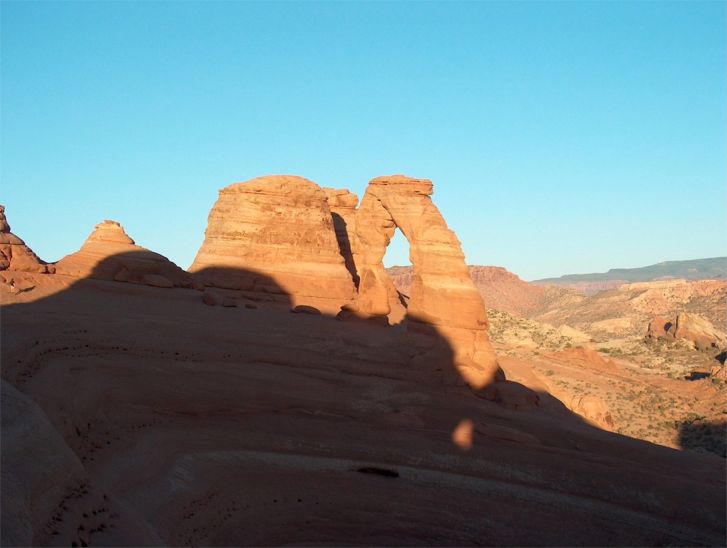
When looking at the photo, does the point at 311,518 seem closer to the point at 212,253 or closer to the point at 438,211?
the point at 438,211

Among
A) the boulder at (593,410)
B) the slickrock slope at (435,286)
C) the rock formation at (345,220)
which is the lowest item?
the boulder at (593,410)

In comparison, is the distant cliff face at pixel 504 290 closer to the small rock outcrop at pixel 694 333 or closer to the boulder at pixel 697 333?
the small rock outcrop at pixel 694 333

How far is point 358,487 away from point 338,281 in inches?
718

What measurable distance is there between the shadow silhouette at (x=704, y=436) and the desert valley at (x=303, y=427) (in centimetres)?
15

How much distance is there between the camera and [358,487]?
17.0 metres

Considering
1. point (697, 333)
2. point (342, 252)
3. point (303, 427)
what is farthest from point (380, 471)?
point (697, 333)

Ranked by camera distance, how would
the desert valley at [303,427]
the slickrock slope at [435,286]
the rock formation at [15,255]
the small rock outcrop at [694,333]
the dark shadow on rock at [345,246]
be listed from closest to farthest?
1. the desert valley at [303,427]
2. the slickrock slope at [435,286]
3. the rock formation at [15,255]
4. the dark shadow on rock at [345,246]
5. the small rock outcrop at [694,333]

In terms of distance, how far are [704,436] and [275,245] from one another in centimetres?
1899

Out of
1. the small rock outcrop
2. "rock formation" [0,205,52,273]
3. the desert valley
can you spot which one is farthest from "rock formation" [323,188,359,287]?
the small rock outcrop

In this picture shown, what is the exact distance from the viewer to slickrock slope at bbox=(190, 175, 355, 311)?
3356cm

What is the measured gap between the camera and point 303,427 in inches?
736

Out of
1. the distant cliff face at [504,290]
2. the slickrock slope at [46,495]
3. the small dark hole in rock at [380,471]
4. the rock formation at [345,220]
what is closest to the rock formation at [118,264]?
the rock formation at [345,220]

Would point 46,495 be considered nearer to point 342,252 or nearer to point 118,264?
point 118,264

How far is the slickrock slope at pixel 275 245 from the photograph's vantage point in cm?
3356
